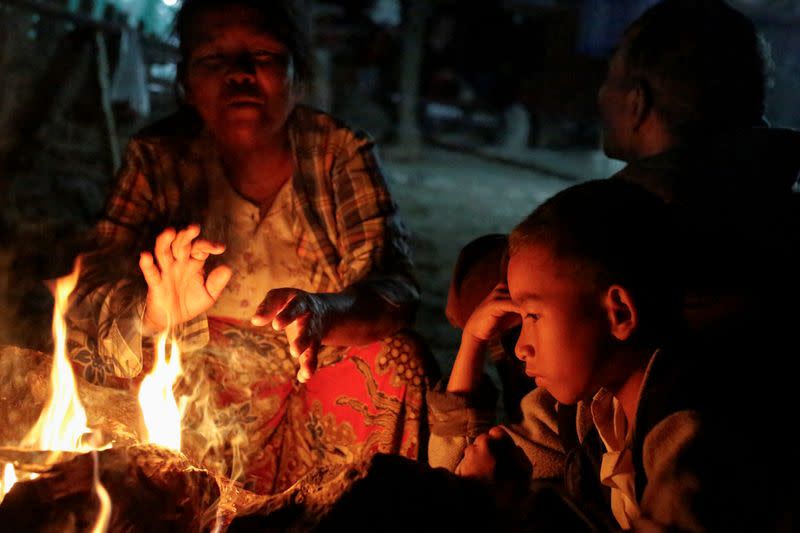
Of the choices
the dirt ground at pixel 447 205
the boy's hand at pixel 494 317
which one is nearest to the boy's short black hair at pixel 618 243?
the boy's hand at pixel 494 317

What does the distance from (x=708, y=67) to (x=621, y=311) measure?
1382 mm

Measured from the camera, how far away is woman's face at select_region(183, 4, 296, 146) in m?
2.77

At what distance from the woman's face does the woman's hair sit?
0.02 metres

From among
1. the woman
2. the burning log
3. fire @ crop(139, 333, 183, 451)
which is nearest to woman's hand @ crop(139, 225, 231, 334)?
the woman

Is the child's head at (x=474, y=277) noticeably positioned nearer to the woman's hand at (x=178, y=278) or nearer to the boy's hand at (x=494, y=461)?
the boy's hand at (x=494, y=461)

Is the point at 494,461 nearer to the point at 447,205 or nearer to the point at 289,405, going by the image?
the point at 289,405

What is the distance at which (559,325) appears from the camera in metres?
1.92

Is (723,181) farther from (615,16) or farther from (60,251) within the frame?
(615,16)

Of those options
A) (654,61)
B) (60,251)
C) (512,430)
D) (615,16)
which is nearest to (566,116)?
(615,16)

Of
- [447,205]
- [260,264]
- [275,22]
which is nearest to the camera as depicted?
[275,22]

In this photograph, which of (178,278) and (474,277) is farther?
(474,277)

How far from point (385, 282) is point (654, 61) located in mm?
1423

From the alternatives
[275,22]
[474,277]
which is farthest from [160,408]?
[275,22]

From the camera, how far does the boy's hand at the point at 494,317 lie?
2328 mm
